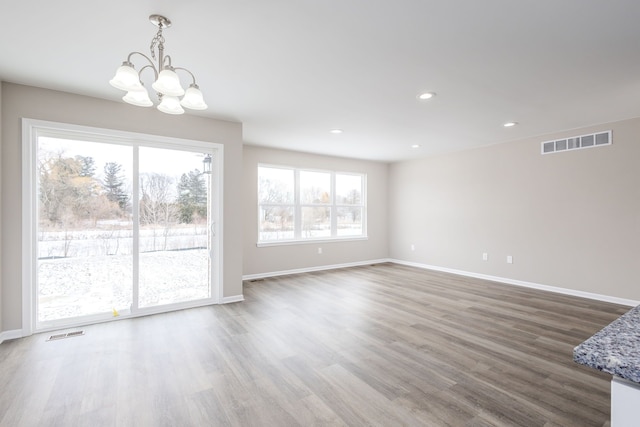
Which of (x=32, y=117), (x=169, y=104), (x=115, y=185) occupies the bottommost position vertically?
(x=115, y=185)

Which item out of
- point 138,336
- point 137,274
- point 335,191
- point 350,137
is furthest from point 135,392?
point 335,191

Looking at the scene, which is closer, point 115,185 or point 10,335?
point 10,335

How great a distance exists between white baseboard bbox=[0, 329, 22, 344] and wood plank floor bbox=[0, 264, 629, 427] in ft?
0.39

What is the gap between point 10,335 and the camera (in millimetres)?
3062

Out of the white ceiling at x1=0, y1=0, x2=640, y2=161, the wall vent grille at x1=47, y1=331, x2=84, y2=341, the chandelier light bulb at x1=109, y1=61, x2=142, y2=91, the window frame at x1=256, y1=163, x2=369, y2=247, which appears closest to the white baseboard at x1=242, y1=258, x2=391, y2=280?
the window frame at x1=256, y1=163, x2=369, y2=247

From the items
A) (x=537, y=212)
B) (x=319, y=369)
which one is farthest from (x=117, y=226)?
(x=537, y=212)

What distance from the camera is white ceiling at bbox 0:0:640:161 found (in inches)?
77.5

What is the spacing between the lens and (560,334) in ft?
10.4

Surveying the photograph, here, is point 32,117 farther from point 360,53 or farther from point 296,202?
point 296,202

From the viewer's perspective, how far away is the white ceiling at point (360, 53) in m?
1.97

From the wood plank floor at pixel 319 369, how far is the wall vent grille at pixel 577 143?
2326 millimetres

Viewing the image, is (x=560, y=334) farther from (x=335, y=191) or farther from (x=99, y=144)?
(x=99, y=144)

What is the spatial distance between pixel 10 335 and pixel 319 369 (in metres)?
3.18

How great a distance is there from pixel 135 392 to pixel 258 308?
1929mm
